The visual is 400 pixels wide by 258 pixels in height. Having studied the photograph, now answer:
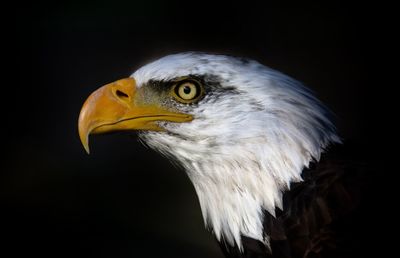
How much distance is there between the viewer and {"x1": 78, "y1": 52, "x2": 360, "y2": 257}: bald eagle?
2164 mm

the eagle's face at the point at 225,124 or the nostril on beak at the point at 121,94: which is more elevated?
the nostril on beak at the point at 121,94

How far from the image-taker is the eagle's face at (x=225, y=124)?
2.22m

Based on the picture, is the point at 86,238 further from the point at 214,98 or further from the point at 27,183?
the point at 214,98

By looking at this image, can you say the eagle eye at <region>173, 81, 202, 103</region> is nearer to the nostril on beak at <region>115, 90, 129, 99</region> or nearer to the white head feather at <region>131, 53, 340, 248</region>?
the white head feather at <region>131, 53, 340, 248</region>

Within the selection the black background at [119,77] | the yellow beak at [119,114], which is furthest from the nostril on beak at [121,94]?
the black background at [119,77]

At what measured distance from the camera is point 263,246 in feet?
7.22

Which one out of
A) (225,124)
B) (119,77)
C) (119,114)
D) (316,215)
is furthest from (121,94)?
(119,77)

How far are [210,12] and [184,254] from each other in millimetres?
2176

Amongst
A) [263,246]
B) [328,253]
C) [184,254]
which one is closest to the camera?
[328,253]

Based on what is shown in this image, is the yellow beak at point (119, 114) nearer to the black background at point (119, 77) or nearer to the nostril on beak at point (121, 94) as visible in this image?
the nostril on beak at point (121, 94)

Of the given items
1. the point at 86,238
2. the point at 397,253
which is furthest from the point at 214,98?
the point at 86,238

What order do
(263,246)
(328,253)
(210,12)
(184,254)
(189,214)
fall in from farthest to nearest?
(210,12)
(189,214)
(184,254)
(263,246)
(328,253)

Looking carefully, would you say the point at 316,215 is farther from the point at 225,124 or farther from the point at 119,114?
the point at 119,114

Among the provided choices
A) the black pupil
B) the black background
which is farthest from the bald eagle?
the black background
